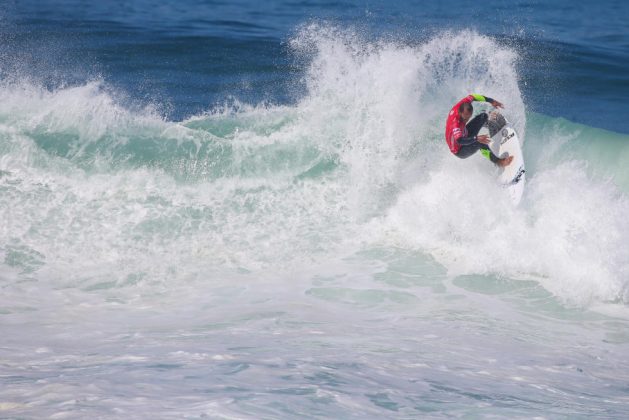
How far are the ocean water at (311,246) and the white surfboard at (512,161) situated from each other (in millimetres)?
185

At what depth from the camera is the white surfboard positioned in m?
10.3

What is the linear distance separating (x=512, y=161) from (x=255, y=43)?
35.8 feet

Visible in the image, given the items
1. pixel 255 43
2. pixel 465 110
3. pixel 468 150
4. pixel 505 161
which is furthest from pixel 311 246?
pixel 255 43

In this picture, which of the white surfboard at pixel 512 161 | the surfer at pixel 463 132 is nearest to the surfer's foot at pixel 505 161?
the white surfboard at pixel 512 161

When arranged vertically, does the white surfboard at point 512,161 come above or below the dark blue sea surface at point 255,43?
below

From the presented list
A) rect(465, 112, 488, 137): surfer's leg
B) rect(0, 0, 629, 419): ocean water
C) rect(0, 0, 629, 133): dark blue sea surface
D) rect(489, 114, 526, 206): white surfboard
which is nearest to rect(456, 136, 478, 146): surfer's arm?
rect(465, 112, 488, 137): surfer's leg

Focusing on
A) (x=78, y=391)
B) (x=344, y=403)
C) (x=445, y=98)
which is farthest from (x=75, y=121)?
(x=344, y=403)

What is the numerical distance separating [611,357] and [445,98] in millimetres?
5967

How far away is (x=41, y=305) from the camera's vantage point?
8359 millimetres

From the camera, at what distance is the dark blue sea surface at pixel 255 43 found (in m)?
15.9

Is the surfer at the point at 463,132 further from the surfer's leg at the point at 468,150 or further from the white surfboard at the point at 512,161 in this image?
the white surfboard at the point at 512,161

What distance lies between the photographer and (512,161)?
10.4m

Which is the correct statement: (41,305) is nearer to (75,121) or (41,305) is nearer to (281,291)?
(281,291)

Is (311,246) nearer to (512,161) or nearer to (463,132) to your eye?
(463,132)
